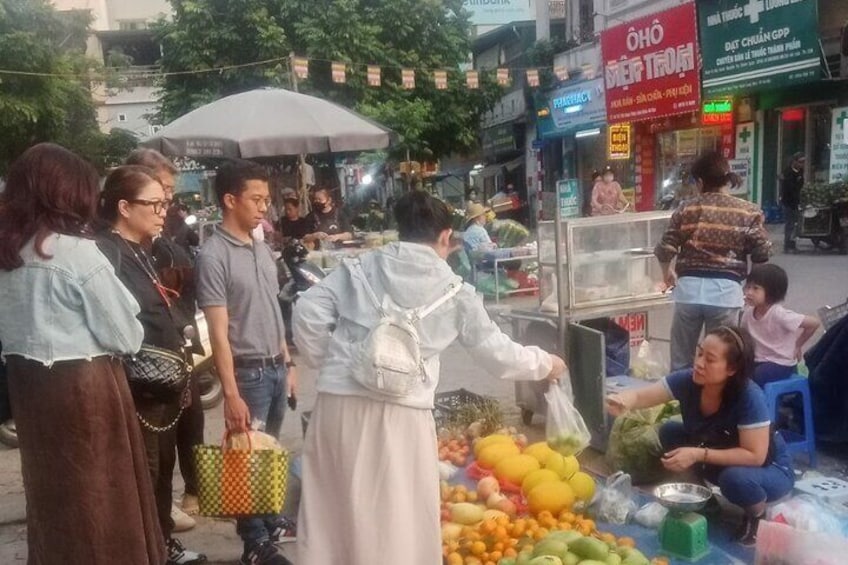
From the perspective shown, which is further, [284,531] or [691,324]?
[691,324]

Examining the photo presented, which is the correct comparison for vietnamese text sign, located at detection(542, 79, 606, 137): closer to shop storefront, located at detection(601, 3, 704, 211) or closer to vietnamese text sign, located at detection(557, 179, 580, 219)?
shop storefront, located at detection(601, 3, 704, 211)

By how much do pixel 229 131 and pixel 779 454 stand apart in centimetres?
565

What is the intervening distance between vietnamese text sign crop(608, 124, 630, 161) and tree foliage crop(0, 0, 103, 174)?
13.4 m

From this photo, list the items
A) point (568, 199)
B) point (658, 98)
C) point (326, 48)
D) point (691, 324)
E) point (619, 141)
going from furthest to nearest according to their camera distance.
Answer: point (619, 141) → point (326, 48) → point (568, 199) → point (658, 98) → point (691, 324)

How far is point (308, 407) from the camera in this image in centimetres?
612

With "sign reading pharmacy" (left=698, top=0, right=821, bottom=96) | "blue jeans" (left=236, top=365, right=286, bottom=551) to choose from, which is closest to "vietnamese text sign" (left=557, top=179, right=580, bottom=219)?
"sign reading pharmacy" (left=698, top=0, right=821, bottom=96)

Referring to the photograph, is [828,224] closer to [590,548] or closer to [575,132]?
[575,132]

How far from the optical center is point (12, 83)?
18.8 m

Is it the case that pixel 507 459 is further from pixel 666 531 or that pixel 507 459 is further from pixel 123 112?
pixel 123 112

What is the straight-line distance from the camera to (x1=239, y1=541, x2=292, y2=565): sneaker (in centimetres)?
335

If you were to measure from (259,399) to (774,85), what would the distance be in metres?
12.9

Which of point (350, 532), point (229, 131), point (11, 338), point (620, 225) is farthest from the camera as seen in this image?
point (229, 131)

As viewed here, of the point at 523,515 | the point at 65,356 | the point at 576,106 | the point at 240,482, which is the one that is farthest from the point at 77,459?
the point at 576,106

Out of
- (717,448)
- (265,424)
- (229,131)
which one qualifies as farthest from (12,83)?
(717,448)
